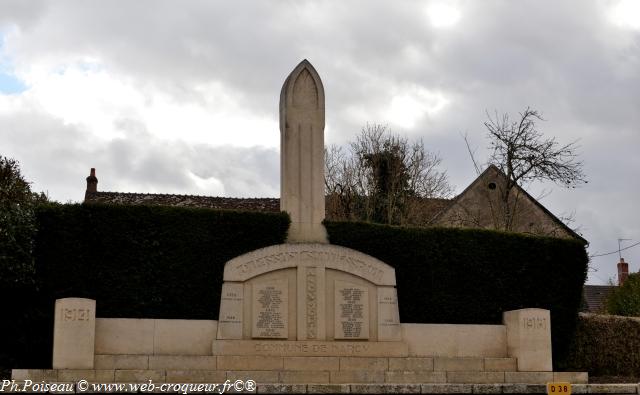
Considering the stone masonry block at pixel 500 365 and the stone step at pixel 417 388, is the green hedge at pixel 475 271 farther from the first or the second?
the stone step at pixel 417 388

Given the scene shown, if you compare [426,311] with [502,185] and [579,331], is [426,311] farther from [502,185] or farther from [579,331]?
[502,185]

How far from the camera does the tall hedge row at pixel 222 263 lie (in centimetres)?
1718

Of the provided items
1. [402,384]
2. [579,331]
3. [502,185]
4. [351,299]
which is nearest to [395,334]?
[351,299]

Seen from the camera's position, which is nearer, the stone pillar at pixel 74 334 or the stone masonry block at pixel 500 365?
the stone pillar at pixel 74 334

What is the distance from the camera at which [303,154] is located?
18953 millimetres

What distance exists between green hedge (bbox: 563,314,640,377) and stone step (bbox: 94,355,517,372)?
360cm

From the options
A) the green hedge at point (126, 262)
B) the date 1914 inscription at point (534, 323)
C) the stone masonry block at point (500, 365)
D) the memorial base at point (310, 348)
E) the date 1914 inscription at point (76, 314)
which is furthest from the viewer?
the date 1914 inscription at point (534, 323)

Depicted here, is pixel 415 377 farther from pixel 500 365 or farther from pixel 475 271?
pixel 475 271

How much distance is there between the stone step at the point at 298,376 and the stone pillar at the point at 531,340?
358 mm

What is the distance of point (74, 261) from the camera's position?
1716cm

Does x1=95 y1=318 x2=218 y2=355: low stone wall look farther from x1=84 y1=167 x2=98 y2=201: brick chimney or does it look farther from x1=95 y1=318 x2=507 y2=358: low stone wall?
x1=84 y1=167 x2=98 y2=201: brick chimney

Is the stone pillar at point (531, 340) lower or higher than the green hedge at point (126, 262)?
lower

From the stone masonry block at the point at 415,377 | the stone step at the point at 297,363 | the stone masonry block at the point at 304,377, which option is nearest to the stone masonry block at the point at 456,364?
the stone step at the point at 297,363

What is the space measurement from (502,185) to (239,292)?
761 inches
